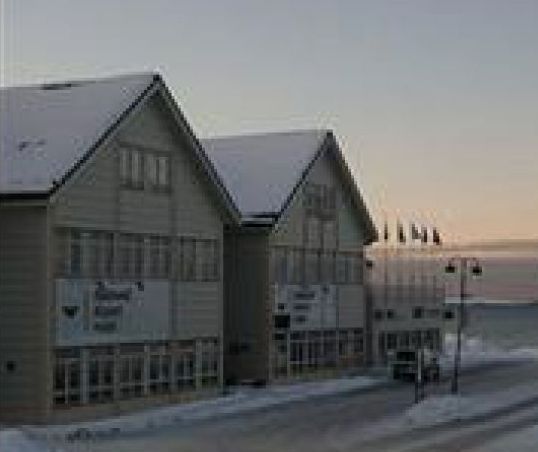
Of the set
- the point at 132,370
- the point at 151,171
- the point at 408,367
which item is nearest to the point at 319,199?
the point at 408,367

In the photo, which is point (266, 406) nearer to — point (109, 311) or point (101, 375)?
point (101, 375)

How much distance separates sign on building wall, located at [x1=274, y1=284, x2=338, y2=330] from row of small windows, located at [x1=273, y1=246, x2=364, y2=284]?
373 millimetres

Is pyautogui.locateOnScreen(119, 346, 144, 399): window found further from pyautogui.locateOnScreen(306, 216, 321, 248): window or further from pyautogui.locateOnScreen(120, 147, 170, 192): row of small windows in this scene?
pyautogui.locateOnScreen(306, 216, 321, 248): window

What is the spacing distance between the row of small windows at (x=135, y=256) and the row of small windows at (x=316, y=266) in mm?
7375

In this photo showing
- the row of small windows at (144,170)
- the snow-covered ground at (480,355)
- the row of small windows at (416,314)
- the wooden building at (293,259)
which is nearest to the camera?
the row of small windows at (144,170)

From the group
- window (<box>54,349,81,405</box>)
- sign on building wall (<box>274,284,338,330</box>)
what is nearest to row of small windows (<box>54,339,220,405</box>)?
window (<box>54,349,81,405</box>)

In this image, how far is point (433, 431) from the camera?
1870 inches

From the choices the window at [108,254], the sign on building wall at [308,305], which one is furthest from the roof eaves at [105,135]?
the sign on building wall at [308,305]

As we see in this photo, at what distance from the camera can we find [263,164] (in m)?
70.0

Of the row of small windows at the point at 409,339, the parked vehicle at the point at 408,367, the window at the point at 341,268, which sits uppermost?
the window at the point at 341,268

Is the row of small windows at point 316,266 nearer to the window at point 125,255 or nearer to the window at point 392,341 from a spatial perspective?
the window at point 392,341

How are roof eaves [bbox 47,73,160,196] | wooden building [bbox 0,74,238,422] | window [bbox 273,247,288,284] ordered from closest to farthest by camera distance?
1. roof eaves [bbox 47,73,160,196]
2. wooden building [bbox 0,74,238,422]
3. window [bbox 273,247,288,284]

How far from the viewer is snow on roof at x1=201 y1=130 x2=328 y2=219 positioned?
66688mm

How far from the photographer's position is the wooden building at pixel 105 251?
157 ft
